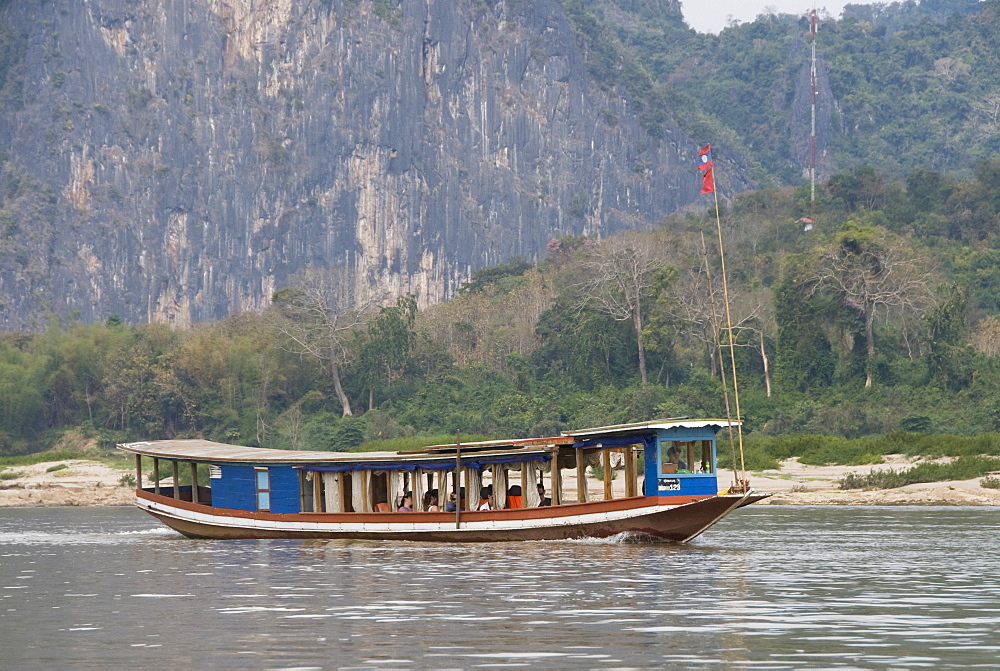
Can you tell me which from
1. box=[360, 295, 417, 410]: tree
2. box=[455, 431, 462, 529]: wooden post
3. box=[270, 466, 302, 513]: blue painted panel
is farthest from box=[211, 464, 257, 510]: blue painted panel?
box=[360, 295, 417, 410]: tree

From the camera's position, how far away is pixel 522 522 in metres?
30.0

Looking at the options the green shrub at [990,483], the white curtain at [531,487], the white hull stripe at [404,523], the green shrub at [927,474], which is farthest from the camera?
the green shrub at [927,474]

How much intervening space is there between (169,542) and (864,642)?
2121 centimetres

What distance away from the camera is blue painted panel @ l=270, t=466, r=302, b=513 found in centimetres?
3262

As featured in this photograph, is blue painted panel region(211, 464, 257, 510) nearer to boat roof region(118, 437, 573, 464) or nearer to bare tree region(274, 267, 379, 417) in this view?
boat roof region(118, 437, 573, 464)

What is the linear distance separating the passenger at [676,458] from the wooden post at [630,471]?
0.72 meters

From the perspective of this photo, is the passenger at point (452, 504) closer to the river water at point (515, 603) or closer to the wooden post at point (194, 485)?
the river water at point (515, 603)

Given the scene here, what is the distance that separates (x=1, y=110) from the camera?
403ft

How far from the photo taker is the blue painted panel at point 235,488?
33.3m

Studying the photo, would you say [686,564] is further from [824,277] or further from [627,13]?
[627,13]

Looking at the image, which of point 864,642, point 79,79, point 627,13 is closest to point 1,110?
point 79,79

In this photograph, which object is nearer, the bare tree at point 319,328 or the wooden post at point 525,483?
the wooden post at point 525,483

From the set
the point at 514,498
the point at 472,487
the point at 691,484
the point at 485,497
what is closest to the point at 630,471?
the point at 691,484

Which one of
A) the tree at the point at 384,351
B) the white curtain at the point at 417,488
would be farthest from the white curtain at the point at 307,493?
the tree at the point at 384,351
